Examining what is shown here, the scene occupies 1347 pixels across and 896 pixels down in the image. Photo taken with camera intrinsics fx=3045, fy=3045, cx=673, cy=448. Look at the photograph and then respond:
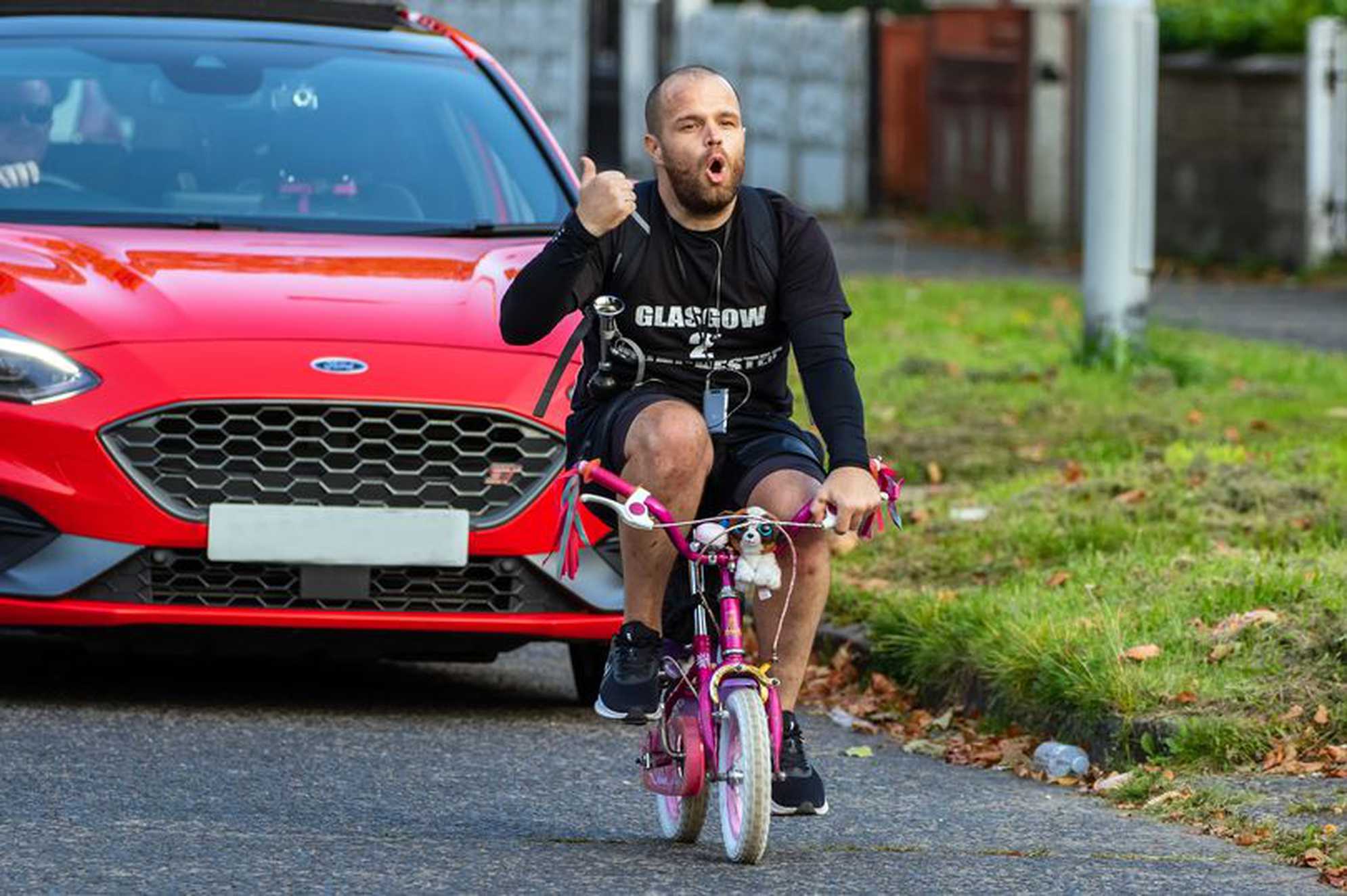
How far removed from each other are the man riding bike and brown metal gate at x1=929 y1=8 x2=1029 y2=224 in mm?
16958

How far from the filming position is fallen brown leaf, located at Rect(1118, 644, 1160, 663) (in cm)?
721

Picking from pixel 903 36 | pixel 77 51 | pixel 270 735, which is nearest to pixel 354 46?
pixel 77 51

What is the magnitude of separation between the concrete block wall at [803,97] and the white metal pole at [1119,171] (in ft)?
36.1

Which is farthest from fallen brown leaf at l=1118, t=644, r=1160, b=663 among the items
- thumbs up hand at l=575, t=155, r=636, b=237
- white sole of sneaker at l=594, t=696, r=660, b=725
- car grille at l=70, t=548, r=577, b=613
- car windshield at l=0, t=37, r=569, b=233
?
thumbs up hand at l=575, t=155, r=636, b=237

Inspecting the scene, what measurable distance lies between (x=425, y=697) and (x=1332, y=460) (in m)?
3.52

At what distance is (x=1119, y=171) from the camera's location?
12.9 meters

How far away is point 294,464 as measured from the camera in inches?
273

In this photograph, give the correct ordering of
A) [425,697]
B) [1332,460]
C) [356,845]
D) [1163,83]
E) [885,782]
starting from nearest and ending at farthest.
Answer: [356,845] → [885,782] → [425,697] → [1332,460] → [1163,83]

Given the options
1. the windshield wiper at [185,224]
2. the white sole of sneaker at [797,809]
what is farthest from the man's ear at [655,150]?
the windshield wiper at [185,224]

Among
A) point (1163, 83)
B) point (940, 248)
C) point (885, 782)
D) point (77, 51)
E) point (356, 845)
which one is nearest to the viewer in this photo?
point (356, 845)

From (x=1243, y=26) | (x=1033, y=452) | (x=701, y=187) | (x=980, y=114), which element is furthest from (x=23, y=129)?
(x=980, y=114)

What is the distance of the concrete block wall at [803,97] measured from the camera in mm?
25219

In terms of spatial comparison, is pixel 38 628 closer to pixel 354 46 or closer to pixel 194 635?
pixel 194 635

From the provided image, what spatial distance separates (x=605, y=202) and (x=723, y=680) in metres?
0.87
